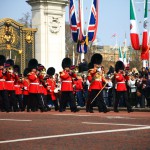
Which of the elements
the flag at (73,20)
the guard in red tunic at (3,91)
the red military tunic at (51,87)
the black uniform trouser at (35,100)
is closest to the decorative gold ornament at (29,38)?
the flag at (73,20)

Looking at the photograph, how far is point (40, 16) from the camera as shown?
2652 cm

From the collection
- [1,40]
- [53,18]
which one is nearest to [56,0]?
[53,18]

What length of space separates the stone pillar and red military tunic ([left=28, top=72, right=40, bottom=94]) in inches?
234

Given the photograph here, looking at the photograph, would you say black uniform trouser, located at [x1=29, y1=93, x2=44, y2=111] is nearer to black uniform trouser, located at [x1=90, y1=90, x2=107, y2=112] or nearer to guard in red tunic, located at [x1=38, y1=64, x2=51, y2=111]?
guard in red tunic, located at [x1=38, y1=64, x2=51, y2=111]

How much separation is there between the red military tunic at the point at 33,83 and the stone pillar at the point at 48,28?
596 centimetres

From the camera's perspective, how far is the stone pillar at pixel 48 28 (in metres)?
26.6

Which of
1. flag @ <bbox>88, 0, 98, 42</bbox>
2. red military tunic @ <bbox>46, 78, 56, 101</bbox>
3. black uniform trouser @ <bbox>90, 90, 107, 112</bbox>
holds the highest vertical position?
flag @ <bbox>88, 0, 98, 42</bbox>

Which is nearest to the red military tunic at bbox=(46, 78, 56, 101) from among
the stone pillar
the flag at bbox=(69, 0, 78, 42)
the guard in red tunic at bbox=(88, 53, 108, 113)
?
the guard in red tunic at bbox=(88, 53, 108, 113)

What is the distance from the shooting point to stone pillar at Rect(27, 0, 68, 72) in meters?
26.6

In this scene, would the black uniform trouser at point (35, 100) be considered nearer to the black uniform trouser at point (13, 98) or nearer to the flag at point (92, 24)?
the black uniform trouser at point (13, 98)

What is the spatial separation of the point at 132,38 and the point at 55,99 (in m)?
4.93

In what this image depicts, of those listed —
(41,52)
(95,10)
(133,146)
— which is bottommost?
(133,146)

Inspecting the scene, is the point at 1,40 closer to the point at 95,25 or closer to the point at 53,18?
the point at 53,18

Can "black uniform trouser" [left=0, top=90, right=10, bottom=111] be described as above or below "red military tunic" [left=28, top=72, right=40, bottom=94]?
below
